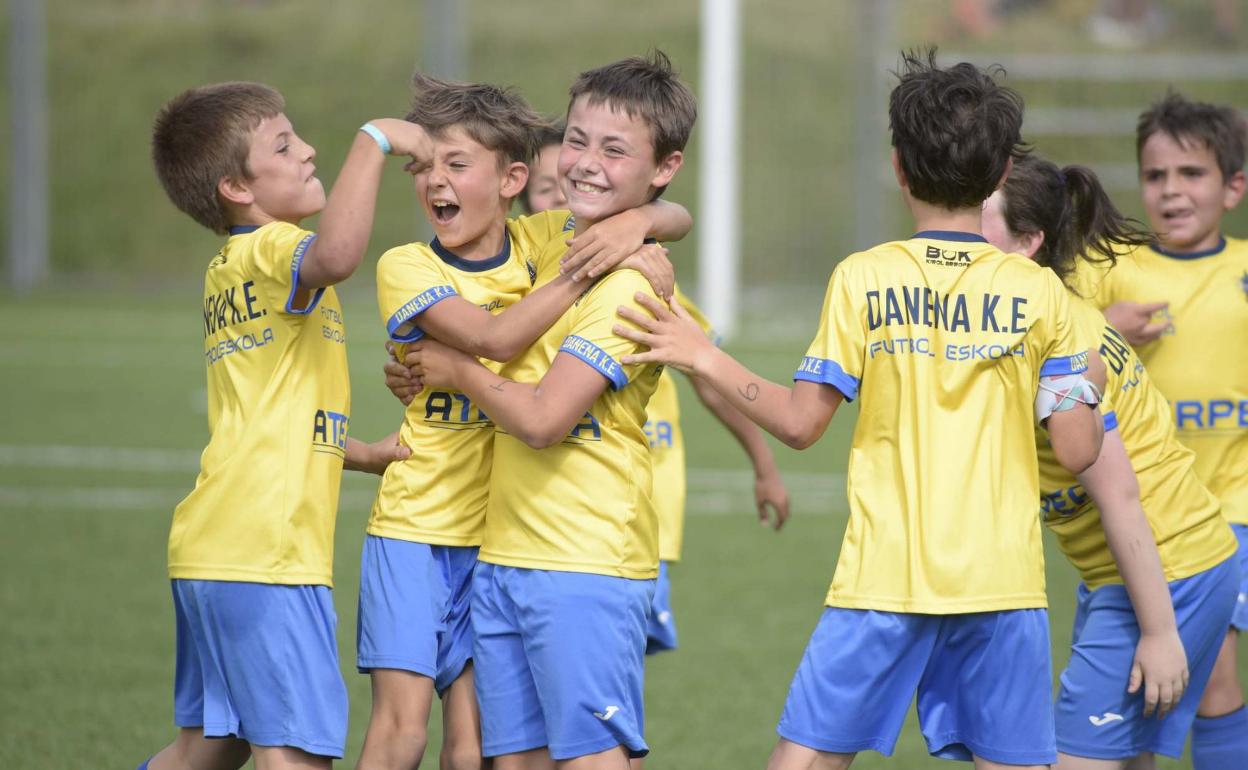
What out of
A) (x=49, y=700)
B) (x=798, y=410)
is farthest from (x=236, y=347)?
(x=49, y=700)

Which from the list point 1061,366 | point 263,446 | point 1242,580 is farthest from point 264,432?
point 1242,580

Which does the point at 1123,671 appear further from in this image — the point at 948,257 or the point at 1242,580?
the point at 948,257

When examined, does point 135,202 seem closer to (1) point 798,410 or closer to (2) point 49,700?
(2) point 49,700

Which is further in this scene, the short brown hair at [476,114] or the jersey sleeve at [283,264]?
the short brown hair at [476,114]

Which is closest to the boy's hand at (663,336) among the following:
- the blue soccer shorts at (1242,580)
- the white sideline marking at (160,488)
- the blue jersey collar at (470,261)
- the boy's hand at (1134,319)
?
the blue jersey collar at (470,261)

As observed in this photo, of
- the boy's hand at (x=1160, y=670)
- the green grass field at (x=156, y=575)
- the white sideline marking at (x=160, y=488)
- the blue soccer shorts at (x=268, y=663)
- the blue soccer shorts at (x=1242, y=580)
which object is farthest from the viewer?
the white sideline marking at (x=160, y=488)

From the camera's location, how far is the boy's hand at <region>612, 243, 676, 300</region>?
3086mm

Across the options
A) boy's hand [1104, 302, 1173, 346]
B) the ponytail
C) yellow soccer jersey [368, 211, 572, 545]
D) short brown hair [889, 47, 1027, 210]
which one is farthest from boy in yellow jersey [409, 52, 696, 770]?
boy's hand [1104, 302, 1173, 346]

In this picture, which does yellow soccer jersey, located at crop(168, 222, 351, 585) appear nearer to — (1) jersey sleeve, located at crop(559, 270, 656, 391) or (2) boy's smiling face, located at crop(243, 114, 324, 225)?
(2) boy's smiling face, located at crop(243, 114, 324, 225)

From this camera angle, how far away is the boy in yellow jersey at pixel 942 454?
290cm

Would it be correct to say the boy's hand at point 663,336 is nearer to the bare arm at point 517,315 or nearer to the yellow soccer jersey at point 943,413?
the bare arm at point 517,315

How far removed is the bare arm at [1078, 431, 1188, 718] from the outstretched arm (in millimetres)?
621

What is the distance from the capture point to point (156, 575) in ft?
22.6

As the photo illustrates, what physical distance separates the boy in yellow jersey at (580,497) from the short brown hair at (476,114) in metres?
0.23
